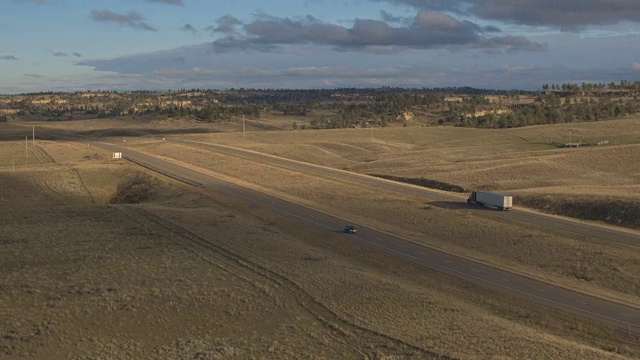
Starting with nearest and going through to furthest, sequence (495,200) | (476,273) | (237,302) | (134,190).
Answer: (237,302) → (476,273) → (495,200) → (134,190)

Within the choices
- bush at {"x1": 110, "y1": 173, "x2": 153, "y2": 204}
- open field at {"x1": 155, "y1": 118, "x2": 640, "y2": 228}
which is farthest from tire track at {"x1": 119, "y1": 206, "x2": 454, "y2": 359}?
open field at {"x1": 155, "y1": 118, "x2": 640, "y2": 228}

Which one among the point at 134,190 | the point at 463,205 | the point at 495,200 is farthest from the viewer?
the point at 134,190

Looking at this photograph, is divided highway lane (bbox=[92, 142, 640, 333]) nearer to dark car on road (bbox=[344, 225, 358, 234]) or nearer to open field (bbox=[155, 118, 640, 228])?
dark car on road (bbox=[344, 225, 358, 234])

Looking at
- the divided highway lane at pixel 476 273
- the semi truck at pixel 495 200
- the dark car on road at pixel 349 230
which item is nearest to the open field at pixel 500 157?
the semi truck at pixel 495 200

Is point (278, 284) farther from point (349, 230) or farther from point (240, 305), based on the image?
point (349, 230)

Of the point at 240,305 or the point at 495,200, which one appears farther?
the point at 495,200

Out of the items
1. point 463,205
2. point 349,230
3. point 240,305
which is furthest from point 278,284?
point 463,205
